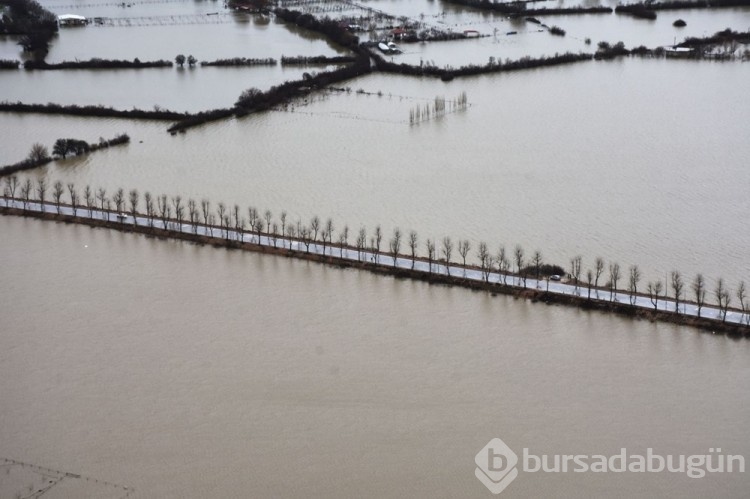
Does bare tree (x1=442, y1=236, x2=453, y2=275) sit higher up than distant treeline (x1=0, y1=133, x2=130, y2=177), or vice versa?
distant treeline (x1=0, y1=133, x2=130, y2=177)

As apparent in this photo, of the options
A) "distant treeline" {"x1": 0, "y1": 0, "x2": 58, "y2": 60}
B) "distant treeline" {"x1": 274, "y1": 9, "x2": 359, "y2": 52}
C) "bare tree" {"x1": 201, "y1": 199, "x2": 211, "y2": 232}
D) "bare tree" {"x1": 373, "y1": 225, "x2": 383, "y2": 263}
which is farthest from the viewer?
"distant treeline" {"x1": 0, "y1": 0, "x2": 58, "y2": 60}

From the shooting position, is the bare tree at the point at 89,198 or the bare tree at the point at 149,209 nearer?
the bare tree at the point at 149,209

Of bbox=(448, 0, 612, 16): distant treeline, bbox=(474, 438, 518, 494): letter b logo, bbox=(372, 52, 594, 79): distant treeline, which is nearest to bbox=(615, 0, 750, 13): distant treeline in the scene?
bbox=(448, 0, 612, 16): distant treeline

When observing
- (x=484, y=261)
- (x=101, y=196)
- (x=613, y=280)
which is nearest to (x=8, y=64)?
(x=101, y=196)

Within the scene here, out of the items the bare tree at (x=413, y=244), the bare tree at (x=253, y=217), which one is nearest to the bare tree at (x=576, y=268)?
the bare tree at (x=413, y=244)

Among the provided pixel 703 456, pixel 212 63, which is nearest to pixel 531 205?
pixel 703 456

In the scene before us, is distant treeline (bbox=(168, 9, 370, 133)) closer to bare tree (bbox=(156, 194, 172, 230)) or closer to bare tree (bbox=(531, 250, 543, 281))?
bare tree (bbox=(156, 194, 172, 230))

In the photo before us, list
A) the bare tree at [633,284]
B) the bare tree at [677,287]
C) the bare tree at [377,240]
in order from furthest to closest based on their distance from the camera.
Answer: the bare tree at [377,240], the bare tree at [633,284], the bare tree at [677,287]

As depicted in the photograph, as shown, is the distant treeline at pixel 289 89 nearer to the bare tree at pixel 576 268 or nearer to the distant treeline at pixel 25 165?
the distant treeline at pixel 25 165
